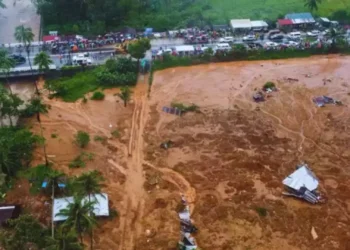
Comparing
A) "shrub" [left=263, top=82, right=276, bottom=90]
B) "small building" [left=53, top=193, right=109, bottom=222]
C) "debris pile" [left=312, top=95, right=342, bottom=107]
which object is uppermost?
"shrub" [left=263, top=82, right=276, bottom=90]

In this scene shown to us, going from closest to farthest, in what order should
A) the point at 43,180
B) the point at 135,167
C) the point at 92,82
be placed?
the point at 43,180, the point at 135,167, the point at 92,82

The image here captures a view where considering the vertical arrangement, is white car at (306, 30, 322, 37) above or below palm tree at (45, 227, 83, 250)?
above

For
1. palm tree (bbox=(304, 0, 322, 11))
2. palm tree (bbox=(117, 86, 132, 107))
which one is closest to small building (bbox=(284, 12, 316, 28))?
palm tree (bbox=(304, 0, 322, 11))

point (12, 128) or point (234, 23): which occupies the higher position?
point (234, 23)

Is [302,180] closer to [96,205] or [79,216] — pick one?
[96,205]

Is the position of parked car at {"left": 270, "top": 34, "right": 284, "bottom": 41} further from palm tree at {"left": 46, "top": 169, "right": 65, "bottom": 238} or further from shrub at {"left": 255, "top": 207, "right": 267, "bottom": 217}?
palm tree at {"left": 46, "top": 169, "right": 65, "bottom": 238}

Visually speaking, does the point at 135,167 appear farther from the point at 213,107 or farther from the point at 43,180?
the point at 213,107

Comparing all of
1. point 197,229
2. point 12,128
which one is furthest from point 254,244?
point 12,128
